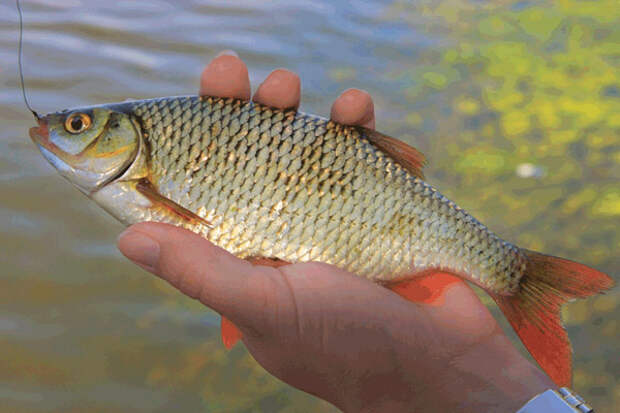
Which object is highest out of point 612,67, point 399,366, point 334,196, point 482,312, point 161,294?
point 612,67

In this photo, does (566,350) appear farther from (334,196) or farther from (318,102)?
(318,102)

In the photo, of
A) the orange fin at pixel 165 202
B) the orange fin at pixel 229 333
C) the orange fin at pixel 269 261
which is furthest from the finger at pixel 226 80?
the orange fin at pixel 229 333

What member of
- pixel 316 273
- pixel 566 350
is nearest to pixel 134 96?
pixel 316 273

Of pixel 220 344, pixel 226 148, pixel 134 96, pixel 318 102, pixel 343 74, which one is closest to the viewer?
pixel 226 148

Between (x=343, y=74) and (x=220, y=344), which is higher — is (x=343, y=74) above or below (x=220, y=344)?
above

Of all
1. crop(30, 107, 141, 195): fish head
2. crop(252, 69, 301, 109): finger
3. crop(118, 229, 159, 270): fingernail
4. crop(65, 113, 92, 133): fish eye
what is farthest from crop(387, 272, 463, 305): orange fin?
crop(65, 113, 92, 133): fish eye

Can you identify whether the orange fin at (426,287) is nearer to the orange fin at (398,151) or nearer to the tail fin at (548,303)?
the tail fin at (548,303)

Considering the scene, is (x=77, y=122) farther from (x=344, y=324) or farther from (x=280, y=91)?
(x=344, y=324)

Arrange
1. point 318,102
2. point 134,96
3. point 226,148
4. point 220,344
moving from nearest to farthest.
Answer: point 226,148 → point 220,344 → point 134,96 → point 318,102
